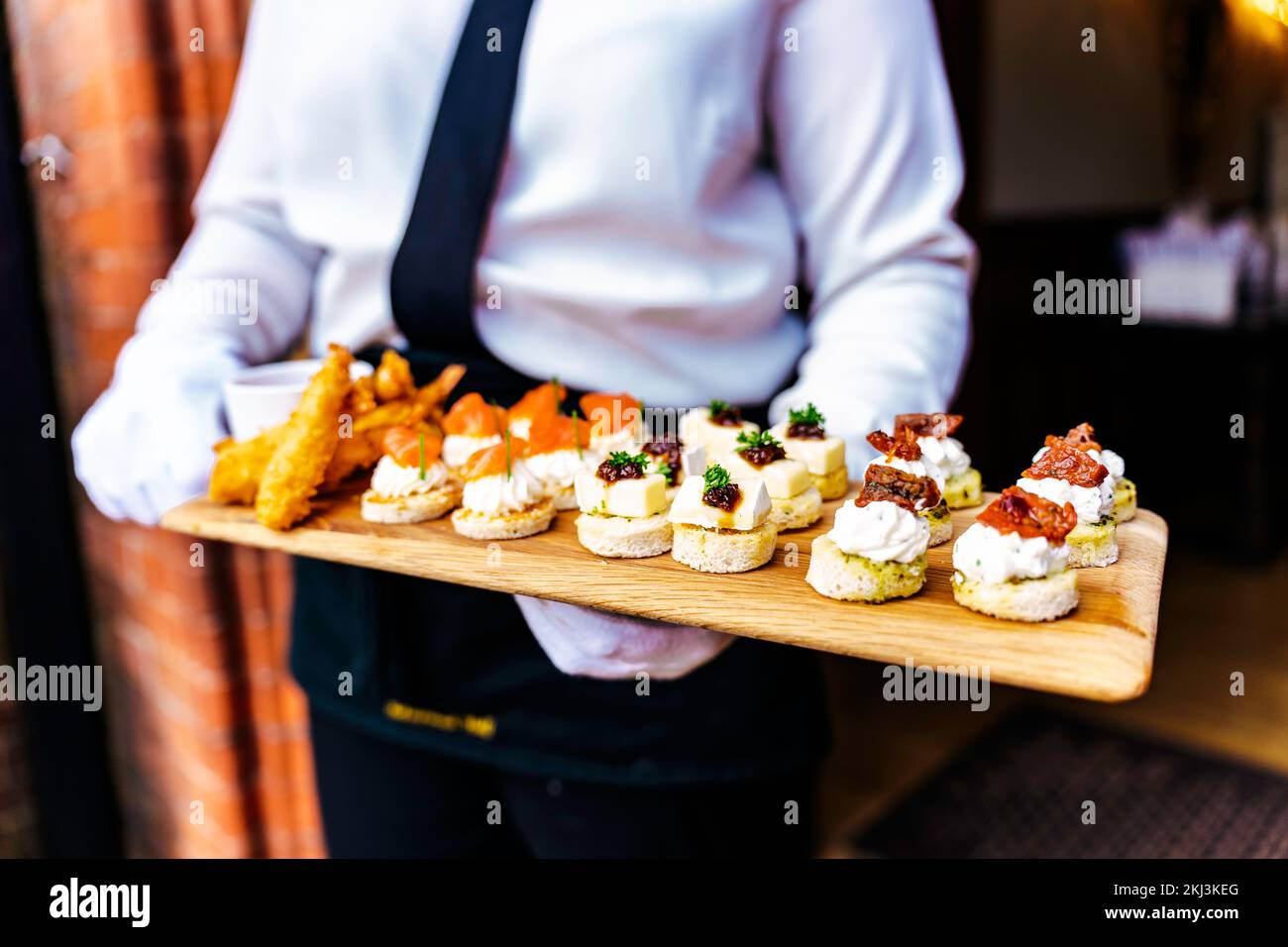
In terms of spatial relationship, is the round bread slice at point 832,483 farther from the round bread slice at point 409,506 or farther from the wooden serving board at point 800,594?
the round bread slice at point 409,506

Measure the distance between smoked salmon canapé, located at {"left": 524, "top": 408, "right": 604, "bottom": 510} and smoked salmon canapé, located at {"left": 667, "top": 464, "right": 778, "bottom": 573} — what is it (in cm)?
27

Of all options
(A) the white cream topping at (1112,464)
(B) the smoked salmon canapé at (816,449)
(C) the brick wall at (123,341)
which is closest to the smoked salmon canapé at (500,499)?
(B) the smoked salmon canapé at (816,449)

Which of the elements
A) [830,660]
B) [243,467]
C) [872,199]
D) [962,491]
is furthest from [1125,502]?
[830,660]

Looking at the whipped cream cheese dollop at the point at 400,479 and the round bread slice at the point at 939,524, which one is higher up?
the whipped cream cheese dollop at the point at 400,479

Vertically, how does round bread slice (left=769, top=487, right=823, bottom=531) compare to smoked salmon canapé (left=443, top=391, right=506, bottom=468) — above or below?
below

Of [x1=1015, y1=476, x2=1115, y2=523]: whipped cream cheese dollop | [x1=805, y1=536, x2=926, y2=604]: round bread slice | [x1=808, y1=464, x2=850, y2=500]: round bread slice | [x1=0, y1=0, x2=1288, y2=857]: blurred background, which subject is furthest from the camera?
[x1=0, y1=0, x2=1288, y2=857]: blurred background

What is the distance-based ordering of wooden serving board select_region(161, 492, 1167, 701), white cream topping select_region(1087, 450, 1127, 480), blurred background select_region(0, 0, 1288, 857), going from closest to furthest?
wooden serving board select_region(161, 492, 1167, 701)
white cream topping select_region(1087, 450, 1127, 480)
blurred background select_region(0, 0, 1288, 857)

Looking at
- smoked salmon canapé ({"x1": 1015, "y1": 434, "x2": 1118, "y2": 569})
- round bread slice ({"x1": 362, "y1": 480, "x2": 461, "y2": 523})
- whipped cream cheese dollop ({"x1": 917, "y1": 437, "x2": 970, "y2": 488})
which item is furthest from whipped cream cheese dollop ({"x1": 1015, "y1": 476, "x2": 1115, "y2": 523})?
round bread slice ({"x1": 362, "y1": 480, "x2": 461, "y2": 523})

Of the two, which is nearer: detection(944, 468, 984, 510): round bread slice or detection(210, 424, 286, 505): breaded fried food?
detection(944, 468, 984, 510): round bread slice

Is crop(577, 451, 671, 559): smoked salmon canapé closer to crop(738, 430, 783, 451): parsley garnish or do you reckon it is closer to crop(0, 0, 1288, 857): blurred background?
crop(738, 430, 783, 451): parsley garnish

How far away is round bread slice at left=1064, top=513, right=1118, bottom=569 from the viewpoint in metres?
1.14

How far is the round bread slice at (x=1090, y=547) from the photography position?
1136 millimetres

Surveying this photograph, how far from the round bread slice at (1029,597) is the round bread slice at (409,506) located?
740 mm

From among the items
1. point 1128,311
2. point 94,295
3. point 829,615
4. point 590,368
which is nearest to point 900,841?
point 590,368
